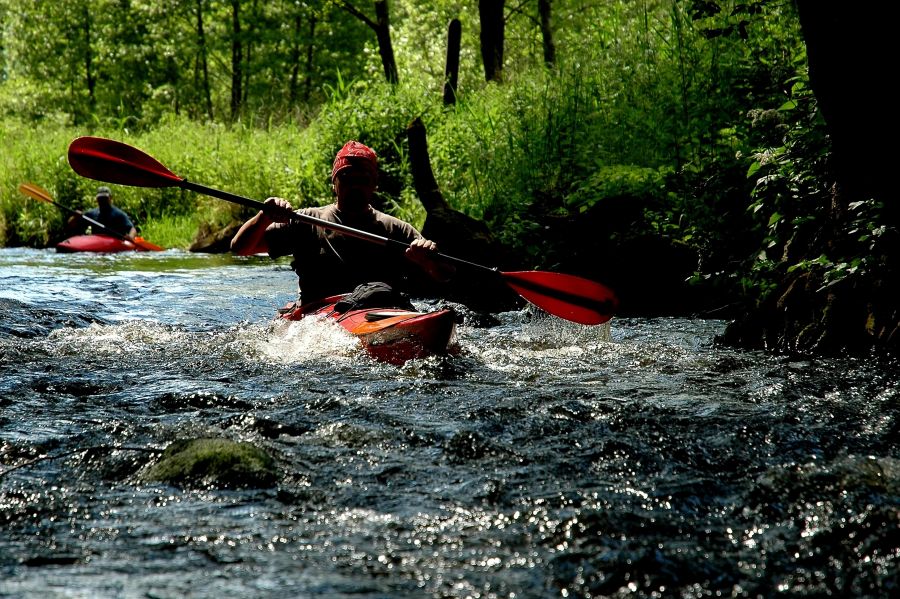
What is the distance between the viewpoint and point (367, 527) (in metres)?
2.57

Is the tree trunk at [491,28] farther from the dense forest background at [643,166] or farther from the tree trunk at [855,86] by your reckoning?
the tree trunk at [855,86]

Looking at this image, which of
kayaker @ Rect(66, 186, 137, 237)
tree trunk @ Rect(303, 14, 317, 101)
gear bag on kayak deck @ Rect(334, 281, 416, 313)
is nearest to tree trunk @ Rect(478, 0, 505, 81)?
kayaker @ Rect(66, 186, 137, 237)

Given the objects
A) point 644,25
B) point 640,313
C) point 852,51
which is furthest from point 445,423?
point 644,25

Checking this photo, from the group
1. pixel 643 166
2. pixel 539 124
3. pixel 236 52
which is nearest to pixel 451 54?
pixel 539 124

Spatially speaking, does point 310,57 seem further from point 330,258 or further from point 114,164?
point 330,258

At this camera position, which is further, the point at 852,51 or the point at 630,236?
the point at 630,236

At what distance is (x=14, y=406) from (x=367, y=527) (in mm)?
2200

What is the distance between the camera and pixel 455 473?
3057mm

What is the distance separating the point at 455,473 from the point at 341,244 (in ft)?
10.1

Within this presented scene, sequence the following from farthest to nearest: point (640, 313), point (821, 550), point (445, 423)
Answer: point (640, 313) → point (445, 423) → point (821, 550)

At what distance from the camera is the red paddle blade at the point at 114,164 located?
6246mm

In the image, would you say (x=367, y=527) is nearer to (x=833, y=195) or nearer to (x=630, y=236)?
(x=833, y=195)

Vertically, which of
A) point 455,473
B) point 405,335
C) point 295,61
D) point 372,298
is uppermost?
point 295,61

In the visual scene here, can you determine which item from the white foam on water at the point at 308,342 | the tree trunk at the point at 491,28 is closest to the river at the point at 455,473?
the white foam on water at the point at 308,342
